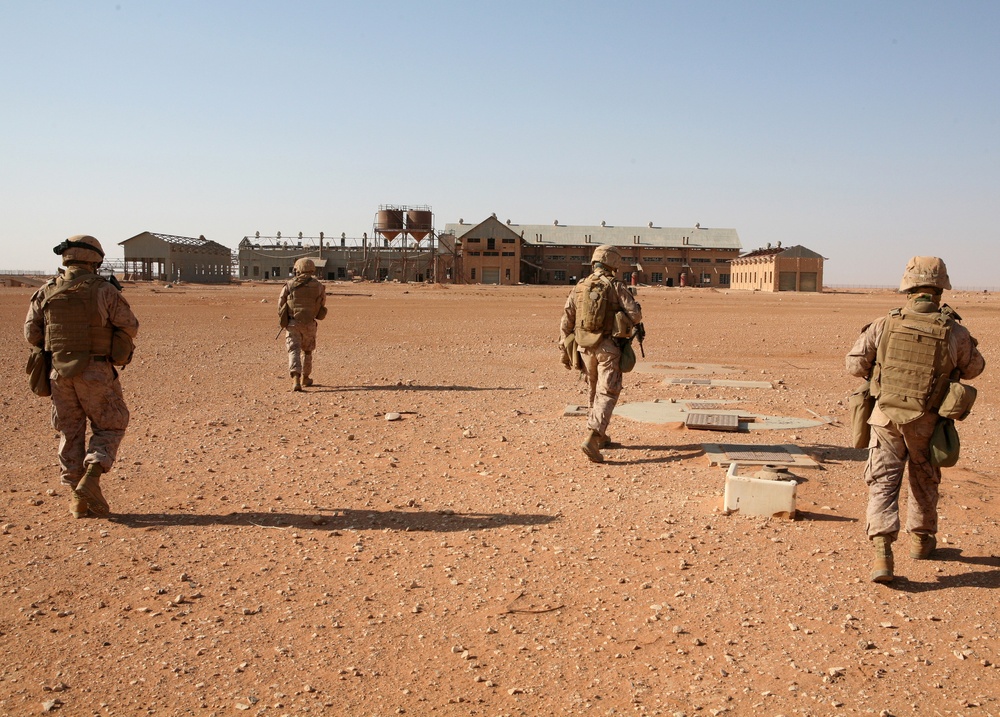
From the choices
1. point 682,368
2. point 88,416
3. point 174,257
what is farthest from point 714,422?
point 174,257

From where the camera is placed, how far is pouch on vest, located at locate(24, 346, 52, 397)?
6359 mm

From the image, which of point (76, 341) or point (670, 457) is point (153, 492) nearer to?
point (76, 341)

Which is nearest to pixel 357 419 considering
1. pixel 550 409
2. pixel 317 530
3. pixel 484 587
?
pixel 550 409

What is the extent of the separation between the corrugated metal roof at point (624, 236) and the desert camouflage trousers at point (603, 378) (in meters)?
75.9

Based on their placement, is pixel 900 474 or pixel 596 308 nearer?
pixel 900 474

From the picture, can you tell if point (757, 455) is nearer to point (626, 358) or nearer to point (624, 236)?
A: point (626, 358)

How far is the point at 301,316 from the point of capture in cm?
1266

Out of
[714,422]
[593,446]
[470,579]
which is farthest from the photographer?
[714,422]

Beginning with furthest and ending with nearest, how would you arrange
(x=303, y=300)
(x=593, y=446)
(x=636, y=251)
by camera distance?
(x=636, y=251) → (x=303, y=300) → (x=593, y=446)

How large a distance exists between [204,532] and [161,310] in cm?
2700

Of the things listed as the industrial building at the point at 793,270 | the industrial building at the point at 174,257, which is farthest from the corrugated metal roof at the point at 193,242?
the industrial building at the point at 793,270

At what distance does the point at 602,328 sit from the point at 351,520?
124 inches

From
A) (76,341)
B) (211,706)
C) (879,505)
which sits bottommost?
(211,706)

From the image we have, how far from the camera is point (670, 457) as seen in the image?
8.19 m
